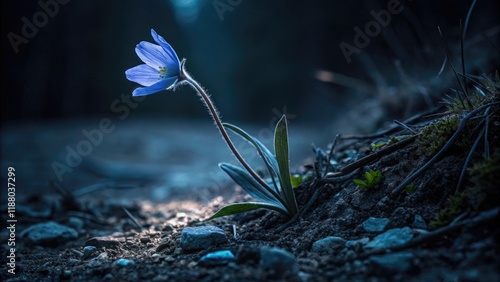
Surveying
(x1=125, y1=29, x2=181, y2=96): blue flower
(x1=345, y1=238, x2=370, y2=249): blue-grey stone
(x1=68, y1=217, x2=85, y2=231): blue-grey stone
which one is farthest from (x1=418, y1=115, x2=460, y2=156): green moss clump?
(x1=68, y1=217, x2=85, y2=231): blue-grey stone

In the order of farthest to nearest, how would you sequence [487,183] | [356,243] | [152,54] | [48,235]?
[48,235], [152,54], [356,243], [487,183]

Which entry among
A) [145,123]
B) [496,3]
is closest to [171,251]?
[496,3]

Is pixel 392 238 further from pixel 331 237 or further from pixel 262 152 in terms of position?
pixel 262 152

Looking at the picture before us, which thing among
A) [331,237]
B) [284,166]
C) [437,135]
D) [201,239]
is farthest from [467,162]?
[201,239]

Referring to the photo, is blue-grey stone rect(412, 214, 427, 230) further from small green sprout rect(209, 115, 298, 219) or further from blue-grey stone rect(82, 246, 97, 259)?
blue-grey stone rect(82, 246, 97, 259)

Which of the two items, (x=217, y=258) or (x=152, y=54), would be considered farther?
(x=152, y=54)

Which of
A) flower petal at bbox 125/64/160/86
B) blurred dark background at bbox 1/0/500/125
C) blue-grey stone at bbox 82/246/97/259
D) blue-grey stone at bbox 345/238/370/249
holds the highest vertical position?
blurred dark background at bbox 1/0/500/125

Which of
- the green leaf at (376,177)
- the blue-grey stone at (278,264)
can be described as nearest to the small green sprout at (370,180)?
the green leaf at (376,177)
